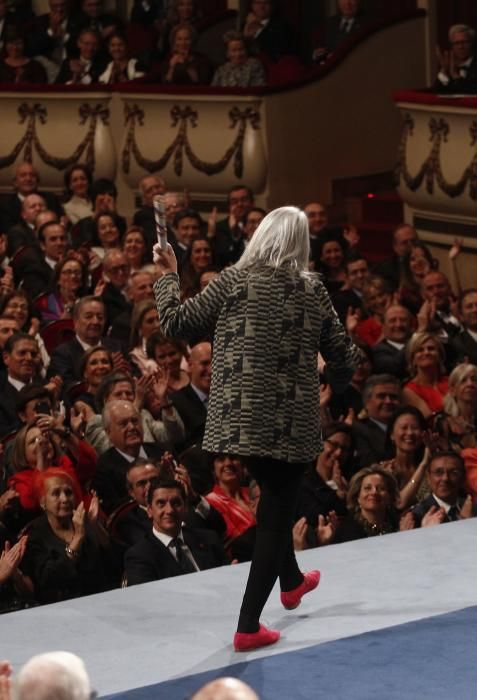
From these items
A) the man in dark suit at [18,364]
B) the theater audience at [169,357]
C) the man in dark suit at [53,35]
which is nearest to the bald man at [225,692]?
the man in dark suit at [18,364]

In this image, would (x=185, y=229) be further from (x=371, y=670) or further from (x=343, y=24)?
(x=371, y=670)

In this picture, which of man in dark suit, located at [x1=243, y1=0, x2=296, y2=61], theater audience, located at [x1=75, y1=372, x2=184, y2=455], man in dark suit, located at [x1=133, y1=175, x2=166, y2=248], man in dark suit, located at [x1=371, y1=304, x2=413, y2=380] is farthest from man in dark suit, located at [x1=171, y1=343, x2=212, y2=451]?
man in dark suit, located at [x1=243, y1=0, x2=296, y2=61]

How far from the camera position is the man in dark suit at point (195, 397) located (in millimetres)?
6930

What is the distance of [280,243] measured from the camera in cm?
Result: 405

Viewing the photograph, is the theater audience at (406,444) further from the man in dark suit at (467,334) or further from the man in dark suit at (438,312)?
the man in dark suit at (438,312)

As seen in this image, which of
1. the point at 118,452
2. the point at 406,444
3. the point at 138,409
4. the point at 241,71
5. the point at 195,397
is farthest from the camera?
the point at 241,71

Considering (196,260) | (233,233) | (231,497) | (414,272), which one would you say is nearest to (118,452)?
(231,497)

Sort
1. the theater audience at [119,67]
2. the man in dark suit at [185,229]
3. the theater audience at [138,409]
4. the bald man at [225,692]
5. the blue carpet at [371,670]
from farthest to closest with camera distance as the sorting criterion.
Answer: the theater audience at [119,67] → the man in dark suit at [185,229] → the theater audience at [138,409] → the blue carpet at [371,670] → the bald man at [225,692]

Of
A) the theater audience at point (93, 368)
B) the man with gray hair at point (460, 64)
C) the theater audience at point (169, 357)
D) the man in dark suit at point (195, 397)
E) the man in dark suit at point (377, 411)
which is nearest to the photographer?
the man in dark suit at point (377, 411)

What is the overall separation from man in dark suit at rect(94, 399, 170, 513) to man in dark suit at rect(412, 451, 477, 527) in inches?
42.7

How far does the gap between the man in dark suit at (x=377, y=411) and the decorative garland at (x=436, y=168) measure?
2.92 meters

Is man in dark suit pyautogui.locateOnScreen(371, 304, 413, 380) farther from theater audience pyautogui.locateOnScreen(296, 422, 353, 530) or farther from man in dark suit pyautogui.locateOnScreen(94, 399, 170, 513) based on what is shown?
man in dark suit pyautogui.locateOnScreen(94, 399, 170, 513)

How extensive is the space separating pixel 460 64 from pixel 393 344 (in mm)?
3052

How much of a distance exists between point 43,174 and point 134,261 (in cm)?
338
